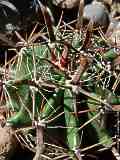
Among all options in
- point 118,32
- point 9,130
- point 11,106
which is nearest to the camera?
point 11,106

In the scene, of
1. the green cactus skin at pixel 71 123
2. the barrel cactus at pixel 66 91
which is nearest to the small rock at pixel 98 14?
the barrel cactus at pixel 66 91

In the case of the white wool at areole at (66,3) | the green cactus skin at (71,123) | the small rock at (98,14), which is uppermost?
the white wool at areole at (66,3)

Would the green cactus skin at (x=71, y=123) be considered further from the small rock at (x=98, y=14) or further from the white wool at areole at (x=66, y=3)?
the white wool at areole at (x=66, y=3)

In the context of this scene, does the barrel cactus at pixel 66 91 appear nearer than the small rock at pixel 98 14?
Yes

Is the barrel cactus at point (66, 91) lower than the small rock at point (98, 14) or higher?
lower

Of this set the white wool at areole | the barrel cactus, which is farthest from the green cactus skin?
the white wool at areole

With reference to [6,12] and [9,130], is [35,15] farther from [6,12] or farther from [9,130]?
[9,130]

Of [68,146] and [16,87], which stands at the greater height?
A: [16,87]

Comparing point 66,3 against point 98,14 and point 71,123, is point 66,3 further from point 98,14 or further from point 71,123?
point 71,123

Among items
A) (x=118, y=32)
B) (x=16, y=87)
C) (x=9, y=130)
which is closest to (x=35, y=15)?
(x=118, y=32)

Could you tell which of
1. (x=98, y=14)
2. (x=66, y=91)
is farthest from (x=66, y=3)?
(x=66, y=91)

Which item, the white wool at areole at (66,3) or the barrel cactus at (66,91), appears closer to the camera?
the barrel cactus at (66,91)
